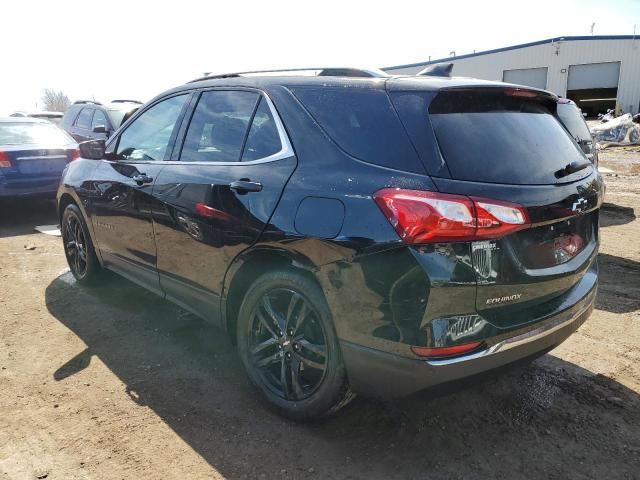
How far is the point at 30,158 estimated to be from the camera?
24.4ft

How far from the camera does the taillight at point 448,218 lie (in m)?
2.06

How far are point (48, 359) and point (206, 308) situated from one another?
49.4 inches

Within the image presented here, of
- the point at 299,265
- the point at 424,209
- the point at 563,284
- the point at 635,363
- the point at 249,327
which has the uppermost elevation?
the point at 424,209

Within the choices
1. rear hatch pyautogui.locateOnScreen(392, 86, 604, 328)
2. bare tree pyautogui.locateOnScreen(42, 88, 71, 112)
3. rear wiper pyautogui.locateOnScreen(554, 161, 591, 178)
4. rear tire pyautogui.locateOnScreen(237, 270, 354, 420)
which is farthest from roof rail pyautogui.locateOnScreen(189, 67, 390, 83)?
bare tree pyautogui.locateOnScreen(42, 88, 71, 112)

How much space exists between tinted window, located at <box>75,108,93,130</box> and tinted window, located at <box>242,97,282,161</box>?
9.58 metres

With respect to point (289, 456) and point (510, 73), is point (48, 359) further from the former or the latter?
point (510, 73)

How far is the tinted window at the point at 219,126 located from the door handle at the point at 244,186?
0.69 ft

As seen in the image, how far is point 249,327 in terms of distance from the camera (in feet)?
9.57

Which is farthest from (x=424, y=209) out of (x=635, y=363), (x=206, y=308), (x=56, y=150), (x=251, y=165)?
(x=56, y=150)

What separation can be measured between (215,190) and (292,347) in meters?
0.99

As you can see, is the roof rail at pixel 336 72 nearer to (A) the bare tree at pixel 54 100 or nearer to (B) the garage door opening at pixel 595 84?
(B) the garage door opening at pixel 595 84

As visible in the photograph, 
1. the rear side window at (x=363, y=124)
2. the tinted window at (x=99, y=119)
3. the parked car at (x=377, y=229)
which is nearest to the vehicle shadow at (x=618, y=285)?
the parked car at (x=377, y=229)

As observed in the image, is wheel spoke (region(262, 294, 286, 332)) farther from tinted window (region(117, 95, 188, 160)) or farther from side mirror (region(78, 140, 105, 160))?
side mirror (region(78, 140, 105, 160))

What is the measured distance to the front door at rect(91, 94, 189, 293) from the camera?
3572mm
